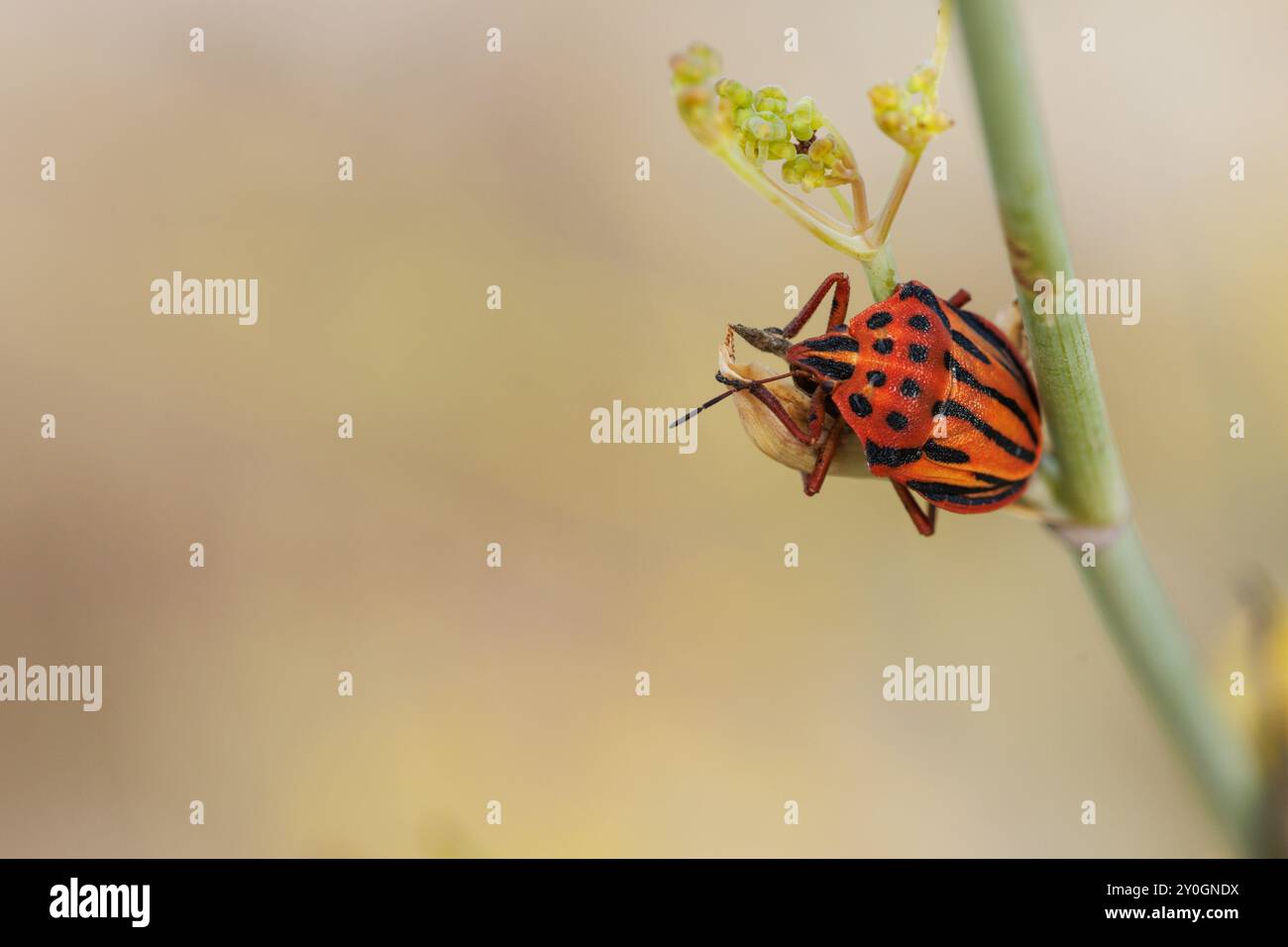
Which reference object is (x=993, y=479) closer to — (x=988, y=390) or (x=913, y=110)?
(x=988, y=390)

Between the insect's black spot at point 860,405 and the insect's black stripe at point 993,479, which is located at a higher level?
the insect's black spot at point 860,405
